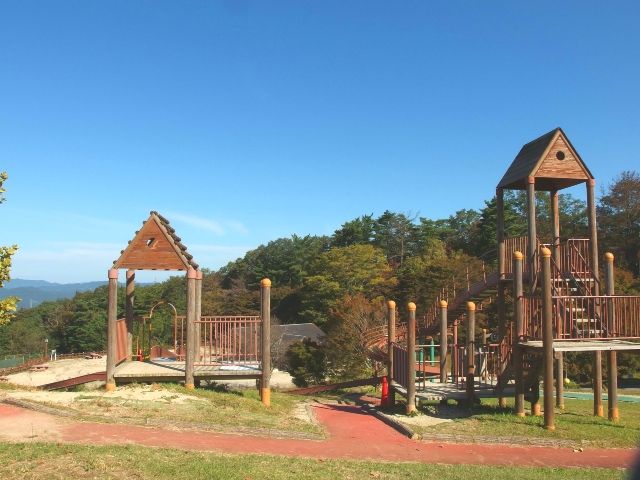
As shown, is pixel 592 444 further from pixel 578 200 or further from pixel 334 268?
pixel 578 200

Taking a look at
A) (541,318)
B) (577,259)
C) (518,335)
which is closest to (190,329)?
(518,335)

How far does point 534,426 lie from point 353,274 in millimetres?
35925

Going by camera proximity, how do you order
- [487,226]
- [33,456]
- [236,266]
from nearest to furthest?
[33,456]
[487,226]
[236,266]

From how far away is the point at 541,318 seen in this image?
1333 centimetres

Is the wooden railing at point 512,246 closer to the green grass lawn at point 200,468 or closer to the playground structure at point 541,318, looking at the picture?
the playground structure at point 541,318

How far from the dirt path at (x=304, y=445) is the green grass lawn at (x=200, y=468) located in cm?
62

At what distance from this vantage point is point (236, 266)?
82.7 m

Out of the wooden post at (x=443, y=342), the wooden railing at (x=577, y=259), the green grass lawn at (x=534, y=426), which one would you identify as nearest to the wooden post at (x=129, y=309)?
the green grass lawn at (x=534, y=426)

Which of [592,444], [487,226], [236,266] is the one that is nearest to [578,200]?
[487,226]

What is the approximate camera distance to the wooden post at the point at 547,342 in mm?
11664

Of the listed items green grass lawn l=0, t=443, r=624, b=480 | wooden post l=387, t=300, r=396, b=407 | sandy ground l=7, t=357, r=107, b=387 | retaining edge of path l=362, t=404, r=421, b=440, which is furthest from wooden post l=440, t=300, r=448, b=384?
sandy ground l=7, t=357, r=107, b=387

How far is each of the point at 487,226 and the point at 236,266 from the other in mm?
42239

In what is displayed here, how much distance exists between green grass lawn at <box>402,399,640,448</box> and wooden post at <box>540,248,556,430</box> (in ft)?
1.17

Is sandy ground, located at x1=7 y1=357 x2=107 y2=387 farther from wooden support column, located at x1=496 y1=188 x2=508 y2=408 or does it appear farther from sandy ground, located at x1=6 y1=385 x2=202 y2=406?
wooden support column, located at x1=496 y1=188 x2=508 y2=408
